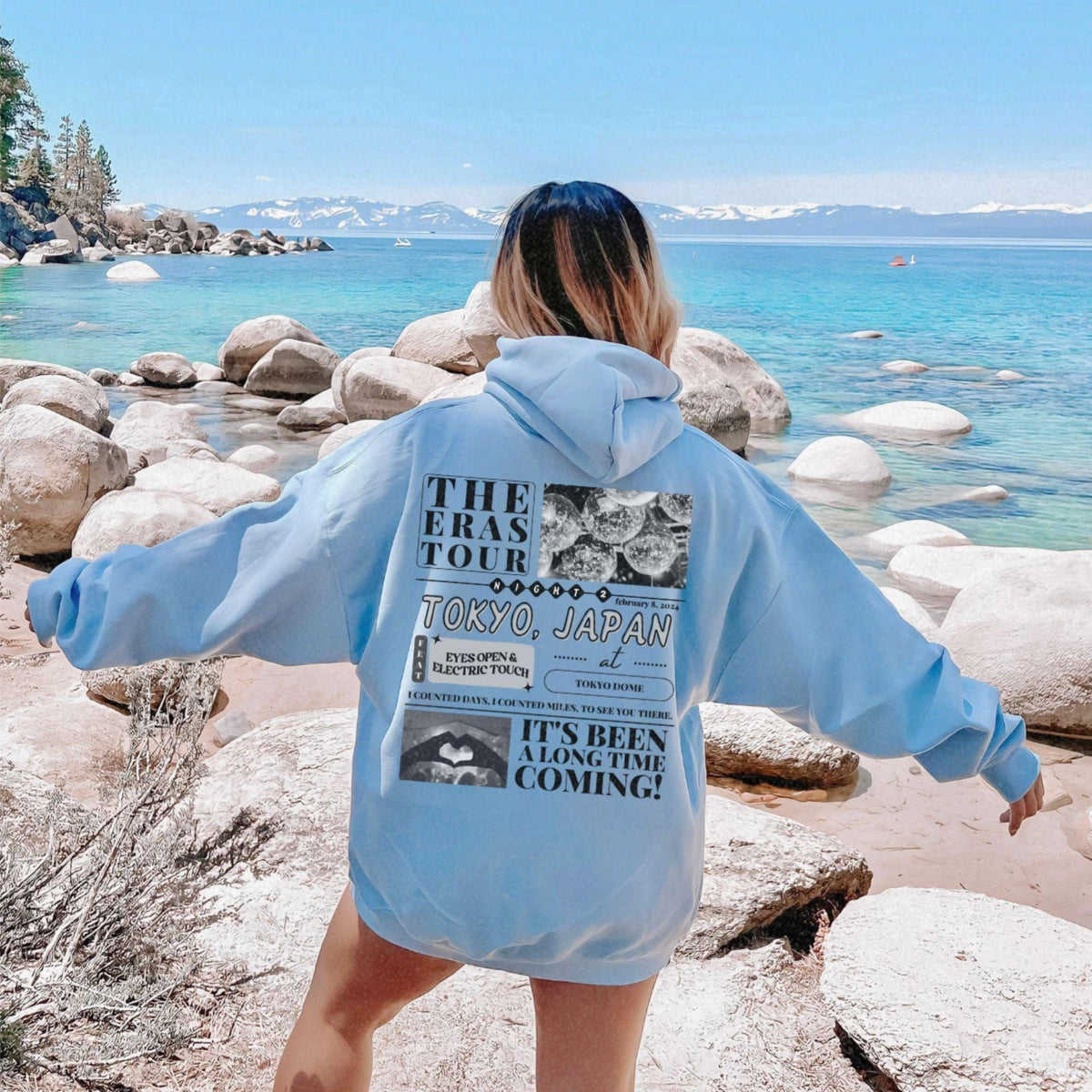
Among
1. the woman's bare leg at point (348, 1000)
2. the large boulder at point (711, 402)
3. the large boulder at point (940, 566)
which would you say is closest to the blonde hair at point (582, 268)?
the woman's bare leg at point (348, 1000)

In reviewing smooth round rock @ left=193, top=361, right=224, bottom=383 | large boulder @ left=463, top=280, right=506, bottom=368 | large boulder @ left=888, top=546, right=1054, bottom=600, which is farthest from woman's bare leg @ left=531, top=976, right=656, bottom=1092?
smooth round rock @ left=193, top=361, right=224, bottom=383

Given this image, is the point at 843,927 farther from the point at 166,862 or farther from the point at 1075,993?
the point at 166,862

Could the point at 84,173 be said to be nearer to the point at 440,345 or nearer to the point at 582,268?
the point at 440,345

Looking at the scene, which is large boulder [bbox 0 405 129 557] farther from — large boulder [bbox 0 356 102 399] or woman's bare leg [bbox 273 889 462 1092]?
woman's bare leg [bbox 273 889 462 1092]

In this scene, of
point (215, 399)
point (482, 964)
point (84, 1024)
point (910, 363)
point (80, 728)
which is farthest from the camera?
point (910, 363)

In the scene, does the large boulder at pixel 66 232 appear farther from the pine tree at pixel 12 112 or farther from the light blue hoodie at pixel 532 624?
the light blue hoodie at pixel 532 624

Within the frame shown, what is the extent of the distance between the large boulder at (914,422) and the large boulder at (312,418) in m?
6.90

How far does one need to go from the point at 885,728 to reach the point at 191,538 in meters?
1.00

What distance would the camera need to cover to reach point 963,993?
2.48m

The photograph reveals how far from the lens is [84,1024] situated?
227cm

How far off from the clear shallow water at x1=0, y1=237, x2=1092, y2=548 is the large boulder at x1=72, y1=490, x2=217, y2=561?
3.03 m

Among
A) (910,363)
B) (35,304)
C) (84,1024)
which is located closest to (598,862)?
(84,1024)

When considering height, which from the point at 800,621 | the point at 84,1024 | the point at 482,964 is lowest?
the point at 84,1024

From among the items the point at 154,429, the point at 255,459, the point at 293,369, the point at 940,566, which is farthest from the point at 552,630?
the point at 293,369
